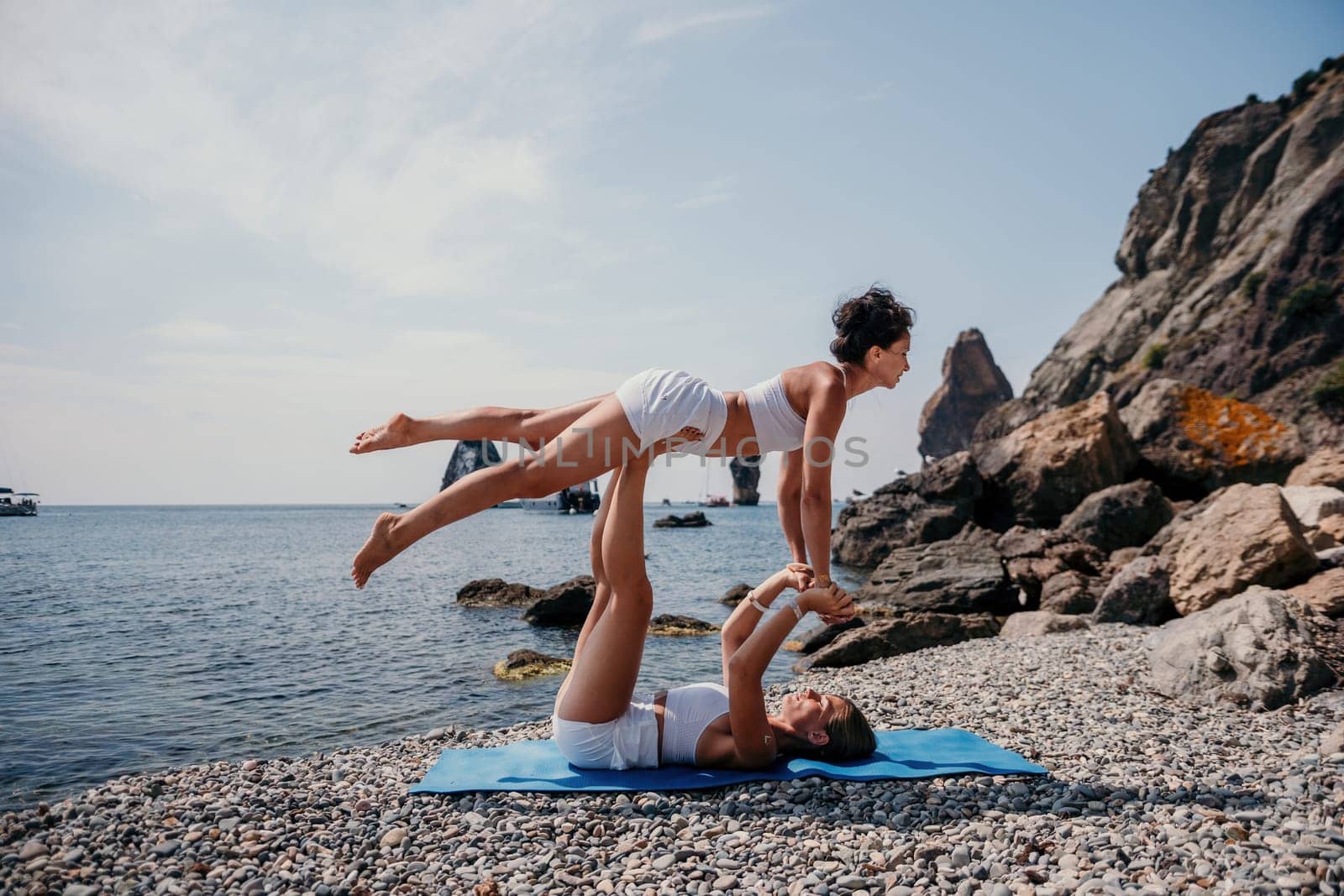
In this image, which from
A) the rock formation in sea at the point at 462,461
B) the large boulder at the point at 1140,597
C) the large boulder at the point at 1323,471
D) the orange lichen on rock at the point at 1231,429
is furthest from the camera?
the rock formation in sea at the point at 462,461

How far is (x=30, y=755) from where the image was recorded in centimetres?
777

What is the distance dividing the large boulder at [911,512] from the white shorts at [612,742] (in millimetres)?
19153

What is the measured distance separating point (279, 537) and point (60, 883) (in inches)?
2216

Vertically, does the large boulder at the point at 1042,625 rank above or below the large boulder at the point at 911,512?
below

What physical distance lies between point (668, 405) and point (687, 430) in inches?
12.6

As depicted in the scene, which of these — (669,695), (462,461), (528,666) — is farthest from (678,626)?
(462,461)

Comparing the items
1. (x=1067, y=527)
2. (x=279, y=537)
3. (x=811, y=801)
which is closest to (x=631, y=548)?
(x=811, y=801)

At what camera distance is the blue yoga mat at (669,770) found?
15.9ft

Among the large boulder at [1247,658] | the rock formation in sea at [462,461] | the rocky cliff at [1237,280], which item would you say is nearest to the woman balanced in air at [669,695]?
the large boulder at [1247,658]

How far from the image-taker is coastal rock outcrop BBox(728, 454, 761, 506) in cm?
10531

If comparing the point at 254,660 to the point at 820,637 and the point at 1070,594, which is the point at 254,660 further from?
the point at 1070,594

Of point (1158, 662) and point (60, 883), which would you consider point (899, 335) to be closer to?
point (1158, 662)

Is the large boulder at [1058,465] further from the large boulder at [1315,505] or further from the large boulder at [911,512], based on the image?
the large boulder at [1315,505]

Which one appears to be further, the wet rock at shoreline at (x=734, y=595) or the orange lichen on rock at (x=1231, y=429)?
the orange lichen on rock at (x=1231, y=429)
